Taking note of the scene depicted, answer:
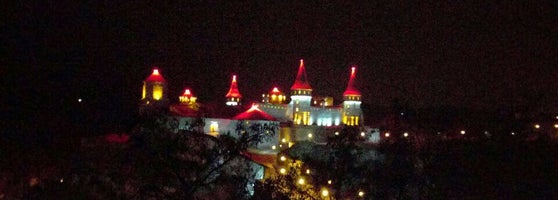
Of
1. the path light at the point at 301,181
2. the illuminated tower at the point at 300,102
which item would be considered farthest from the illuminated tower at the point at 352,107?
the path light at the point at 301,181

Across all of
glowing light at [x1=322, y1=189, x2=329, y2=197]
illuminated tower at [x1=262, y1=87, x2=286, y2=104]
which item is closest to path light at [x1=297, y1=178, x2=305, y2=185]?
glowing light at [x1=322, y1=189, x2=329, y2=197]

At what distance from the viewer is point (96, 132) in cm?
3741

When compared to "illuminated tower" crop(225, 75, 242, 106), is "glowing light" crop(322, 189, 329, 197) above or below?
below

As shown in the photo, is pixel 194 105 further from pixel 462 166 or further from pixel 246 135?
pixel 246 135

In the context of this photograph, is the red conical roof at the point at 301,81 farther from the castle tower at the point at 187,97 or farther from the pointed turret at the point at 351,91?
the castle tower at the point at 187,97

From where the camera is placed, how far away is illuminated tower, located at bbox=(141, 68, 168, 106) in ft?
145

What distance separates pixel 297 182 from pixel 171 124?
584 cm

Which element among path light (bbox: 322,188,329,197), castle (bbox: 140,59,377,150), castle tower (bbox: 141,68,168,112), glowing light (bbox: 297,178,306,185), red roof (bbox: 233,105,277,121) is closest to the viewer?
path light (bbox: 322,188,329,197)

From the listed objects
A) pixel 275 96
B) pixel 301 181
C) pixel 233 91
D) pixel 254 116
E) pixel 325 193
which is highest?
pixel 233 91

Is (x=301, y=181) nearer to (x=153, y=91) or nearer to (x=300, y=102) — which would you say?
(x=300, y=102)

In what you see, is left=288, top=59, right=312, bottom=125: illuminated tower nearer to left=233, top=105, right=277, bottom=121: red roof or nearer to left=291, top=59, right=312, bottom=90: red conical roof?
left=291, top=59, right=312, bottom=90: red conical roof

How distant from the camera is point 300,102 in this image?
45.0 metres

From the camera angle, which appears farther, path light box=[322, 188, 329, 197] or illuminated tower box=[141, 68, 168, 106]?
illuminated tower box=[141, 68, 168, 106]

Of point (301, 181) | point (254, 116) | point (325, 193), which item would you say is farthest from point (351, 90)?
point (325, 193)
